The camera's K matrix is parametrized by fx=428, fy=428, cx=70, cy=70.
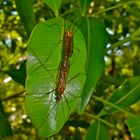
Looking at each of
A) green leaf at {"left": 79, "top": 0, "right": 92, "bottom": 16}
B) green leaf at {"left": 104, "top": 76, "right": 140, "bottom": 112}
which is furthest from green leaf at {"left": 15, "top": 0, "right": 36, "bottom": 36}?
green leaf at {"left": 104, "top": 76, "right": 140, "bottom": 112}

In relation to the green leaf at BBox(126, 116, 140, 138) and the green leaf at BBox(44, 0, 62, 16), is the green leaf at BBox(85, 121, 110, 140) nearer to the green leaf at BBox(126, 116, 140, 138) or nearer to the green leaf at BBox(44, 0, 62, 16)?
the green leaf at BBox(126, 116, 140, 138)

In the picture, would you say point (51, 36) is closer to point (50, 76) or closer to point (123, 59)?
point (50, 76)

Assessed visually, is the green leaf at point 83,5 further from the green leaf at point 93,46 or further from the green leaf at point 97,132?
the green leaf at point 97,132

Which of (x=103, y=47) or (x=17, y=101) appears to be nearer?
(x=103, y=47)

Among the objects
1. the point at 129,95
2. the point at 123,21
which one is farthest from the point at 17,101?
the point at 129,95

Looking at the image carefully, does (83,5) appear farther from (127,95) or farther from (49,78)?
(127,95)

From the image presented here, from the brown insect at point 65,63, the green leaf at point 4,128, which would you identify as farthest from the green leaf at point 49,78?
the green leaf at point 4,128

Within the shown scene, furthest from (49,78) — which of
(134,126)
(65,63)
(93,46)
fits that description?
(134,126)
